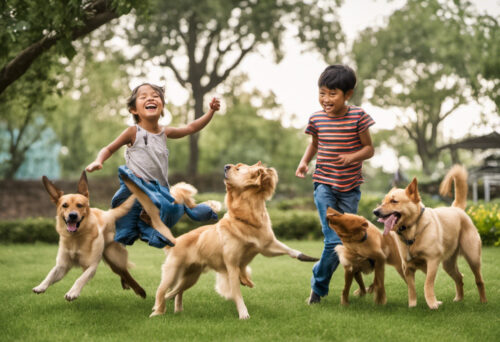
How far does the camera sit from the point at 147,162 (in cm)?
566

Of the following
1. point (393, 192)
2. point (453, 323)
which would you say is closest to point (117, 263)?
point (393, 192)

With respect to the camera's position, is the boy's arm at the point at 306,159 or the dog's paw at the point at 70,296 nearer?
the dog's paw at the point at 70,296

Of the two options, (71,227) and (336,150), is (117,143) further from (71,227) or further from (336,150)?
(336,150)

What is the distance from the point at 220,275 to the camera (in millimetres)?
5676

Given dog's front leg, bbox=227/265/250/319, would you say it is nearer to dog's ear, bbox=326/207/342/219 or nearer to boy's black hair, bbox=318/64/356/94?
dog's ear, bbox=326/207/342/219

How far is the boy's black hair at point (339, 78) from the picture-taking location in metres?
5.86

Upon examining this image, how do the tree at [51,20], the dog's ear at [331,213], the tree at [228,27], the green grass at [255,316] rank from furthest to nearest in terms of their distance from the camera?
the tree at [228,27]
the tree at [51,20]
the dog's ear at [331,213]
the green grass at [255,316]

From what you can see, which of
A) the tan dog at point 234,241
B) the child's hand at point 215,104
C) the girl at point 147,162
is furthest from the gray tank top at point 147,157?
the child's hand at point 215,104

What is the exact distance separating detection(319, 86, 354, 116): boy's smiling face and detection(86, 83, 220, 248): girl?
3.87ft

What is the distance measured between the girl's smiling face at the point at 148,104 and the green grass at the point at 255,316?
7.02 feet

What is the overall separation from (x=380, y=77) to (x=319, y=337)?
130 ft

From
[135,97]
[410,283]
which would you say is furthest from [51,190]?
[410,283]

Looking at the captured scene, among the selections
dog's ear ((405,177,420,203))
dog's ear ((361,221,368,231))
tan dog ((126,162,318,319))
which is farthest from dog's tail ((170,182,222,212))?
dog's ear ((405,177,420,203))

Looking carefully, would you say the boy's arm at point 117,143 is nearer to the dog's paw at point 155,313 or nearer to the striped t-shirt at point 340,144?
the dog's paw at point 155,313
